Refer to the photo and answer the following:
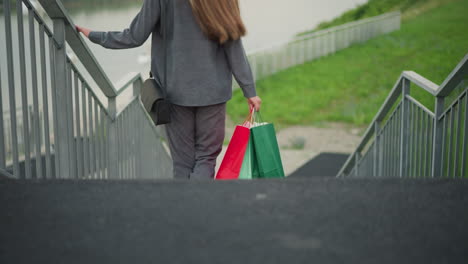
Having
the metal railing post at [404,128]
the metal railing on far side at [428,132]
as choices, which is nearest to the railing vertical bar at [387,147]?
the metal railing on far side at [428,132]

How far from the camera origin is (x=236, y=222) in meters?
1.48

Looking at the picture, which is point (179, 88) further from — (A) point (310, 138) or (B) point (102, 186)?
(A) point (310, 138)

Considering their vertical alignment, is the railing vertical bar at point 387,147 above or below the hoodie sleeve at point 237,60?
below

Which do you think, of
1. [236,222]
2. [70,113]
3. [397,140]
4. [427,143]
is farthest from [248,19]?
[236,222]

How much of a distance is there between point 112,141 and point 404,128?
1870mm

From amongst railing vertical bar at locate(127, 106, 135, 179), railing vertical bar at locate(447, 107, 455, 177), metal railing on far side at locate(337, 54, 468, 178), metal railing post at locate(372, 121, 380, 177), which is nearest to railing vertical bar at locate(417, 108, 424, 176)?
metal railing on far side at locate(337, 54, 468, 178)

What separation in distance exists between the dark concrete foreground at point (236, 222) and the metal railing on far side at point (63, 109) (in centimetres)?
73

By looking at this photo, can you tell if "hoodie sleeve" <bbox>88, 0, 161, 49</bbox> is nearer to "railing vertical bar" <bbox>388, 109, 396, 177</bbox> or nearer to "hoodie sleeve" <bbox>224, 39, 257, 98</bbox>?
"hoodie sleeve" <bbox>224, 39, 257, 98</bbox>

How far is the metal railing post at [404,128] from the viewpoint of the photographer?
3.89 metres

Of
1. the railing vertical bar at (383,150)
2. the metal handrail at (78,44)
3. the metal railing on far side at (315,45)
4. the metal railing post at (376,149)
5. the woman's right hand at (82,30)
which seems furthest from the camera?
the metal railing on far side at (315,45)

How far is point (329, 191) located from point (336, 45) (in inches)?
811

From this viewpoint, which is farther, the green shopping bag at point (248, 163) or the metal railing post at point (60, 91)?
the green shopping bag at point (248, 163)

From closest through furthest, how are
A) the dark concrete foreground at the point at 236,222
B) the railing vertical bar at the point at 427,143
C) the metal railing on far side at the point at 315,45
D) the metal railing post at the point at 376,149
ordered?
the dark concrete foreground at the point at 236,222, the railing vertical bar at the point at 427,143, the metal railing post at the point at 376,149, the metal railing on far side at the point at 315,45

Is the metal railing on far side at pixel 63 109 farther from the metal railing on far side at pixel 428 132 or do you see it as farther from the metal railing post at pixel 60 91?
the metal railing on far side at pixel 428 132
